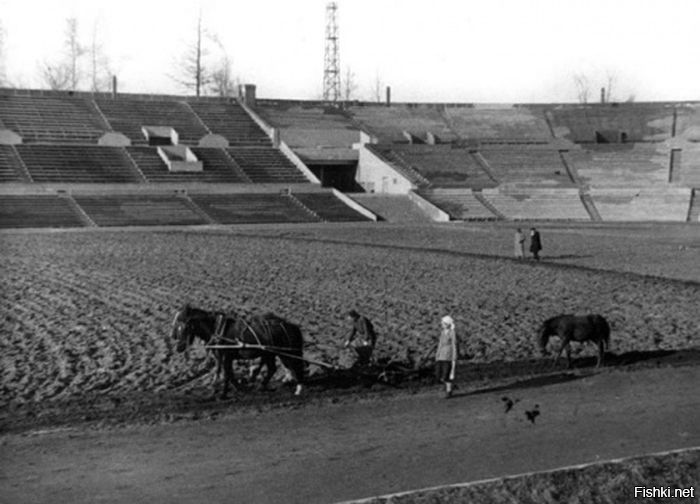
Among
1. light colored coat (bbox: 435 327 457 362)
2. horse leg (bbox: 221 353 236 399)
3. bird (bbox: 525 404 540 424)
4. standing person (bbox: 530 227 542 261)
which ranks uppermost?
standing person (bbox: 530 227 542 261)

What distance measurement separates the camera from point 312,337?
53.0 feet

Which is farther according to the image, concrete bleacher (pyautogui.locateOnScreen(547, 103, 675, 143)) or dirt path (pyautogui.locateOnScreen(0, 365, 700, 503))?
concrete bleacher (pyautogui.locateOnScreen(547, 103, 675, 143))

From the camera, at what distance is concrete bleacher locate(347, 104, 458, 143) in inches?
2648

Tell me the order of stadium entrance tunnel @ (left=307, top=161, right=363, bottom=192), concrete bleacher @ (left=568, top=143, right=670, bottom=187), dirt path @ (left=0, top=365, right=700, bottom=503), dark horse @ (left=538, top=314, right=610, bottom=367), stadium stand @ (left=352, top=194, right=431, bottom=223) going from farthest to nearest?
stadium entrance tunnel @ (left=307, top=161, right=363, bottom=192), concrete bleacher @ (left=568, top=143, right=670, bottom=187), stadium stand @ (left=352, top=194, right=431, bottom=223), dark horse @ (left=538, top=314, right=610, bottom=367), dirt path @ (left=0, top=365, right=700, bottom=503)

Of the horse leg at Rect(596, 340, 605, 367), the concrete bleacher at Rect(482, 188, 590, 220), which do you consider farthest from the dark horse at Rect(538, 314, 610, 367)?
the concrete bleacher at Rect(482, 188, 590, 220)

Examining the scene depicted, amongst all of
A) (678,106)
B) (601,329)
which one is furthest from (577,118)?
(601,329)

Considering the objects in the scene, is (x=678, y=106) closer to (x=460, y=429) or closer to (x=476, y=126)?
(x=476, y=126)

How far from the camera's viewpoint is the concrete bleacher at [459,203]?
52278 mm

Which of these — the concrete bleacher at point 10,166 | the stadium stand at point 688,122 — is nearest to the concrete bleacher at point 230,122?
the concrete bleacher at point 10,166

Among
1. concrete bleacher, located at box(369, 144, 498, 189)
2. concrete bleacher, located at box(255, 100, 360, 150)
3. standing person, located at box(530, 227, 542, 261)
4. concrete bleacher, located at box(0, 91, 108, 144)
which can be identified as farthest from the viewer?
concrete bleacher, located at box(255, 100, 360, 150)

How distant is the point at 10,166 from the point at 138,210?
8.85 metres

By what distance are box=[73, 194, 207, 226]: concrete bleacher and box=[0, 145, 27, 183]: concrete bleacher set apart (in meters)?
3.82

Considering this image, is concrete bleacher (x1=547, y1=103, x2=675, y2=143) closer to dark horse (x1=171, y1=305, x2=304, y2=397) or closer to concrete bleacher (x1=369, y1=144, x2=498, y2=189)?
concrete bleacher (x1=369, y1=144, x2=498, y2=189)

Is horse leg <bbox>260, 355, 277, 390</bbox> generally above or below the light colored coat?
below
